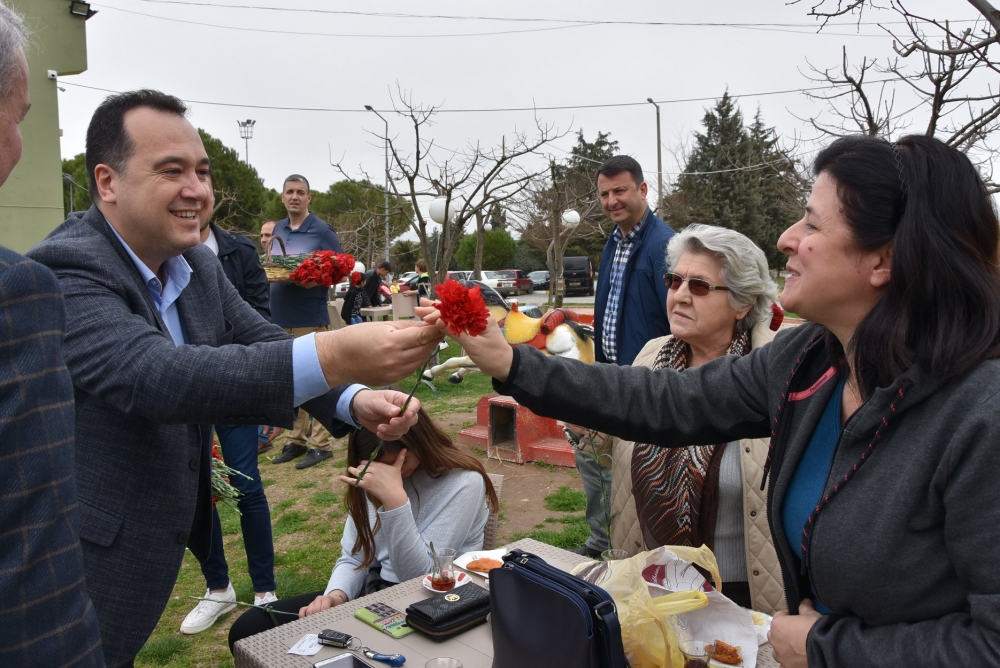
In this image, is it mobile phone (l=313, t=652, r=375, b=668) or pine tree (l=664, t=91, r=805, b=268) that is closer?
mobile phone (l=313, t=652, r=375, b=668)

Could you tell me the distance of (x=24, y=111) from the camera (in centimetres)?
129

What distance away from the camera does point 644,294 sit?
15.8 ft

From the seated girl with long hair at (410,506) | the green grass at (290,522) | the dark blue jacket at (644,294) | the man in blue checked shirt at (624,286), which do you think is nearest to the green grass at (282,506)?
the green grass at (290,522)

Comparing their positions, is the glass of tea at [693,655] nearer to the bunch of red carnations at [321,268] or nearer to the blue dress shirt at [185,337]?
the blue dress shirt at [185,337]

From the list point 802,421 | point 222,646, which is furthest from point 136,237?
point 222,646

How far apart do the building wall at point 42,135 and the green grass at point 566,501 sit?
5.90 metres

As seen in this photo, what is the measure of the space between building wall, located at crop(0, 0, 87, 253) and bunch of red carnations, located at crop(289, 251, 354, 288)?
2840mm

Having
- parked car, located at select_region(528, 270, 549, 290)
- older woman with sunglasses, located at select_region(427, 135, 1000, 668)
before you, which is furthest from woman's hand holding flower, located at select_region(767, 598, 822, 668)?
parked car, located at select_region(528, 270, 549, 290)

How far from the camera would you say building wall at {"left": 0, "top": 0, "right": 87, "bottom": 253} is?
23.2 feet

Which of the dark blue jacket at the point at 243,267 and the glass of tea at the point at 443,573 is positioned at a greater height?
the dark blue jacket at the point at 243,267

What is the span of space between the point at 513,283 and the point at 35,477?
36.7 m

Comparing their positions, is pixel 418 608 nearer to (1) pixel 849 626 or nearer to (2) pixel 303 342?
(2) pixel 303 342

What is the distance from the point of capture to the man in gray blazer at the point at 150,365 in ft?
5.79

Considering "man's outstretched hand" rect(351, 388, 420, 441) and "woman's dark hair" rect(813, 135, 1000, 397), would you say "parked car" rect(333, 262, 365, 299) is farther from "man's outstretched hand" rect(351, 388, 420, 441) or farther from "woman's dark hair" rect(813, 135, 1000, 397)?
"woman's dark hair" rect(813, 135, 1000, 397)
